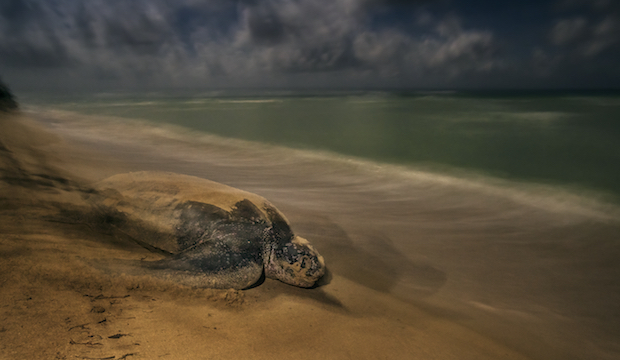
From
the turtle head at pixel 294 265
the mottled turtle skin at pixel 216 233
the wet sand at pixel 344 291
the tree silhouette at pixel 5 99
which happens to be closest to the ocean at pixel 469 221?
the wet sand at pixel 344 291

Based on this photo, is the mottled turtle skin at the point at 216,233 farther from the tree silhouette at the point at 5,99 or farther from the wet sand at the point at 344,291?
the tree silhouette at the point at 5,99

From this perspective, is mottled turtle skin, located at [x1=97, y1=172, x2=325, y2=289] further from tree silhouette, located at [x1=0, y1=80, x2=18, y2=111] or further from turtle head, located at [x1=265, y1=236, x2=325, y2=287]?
tree silhouette, located at [x1=0, y1=80, x2=18, y2=111]

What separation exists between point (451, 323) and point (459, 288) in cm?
64

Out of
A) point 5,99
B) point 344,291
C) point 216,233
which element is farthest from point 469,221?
point 5,99

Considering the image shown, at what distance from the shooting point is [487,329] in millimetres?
2445

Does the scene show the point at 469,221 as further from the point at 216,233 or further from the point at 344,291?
the point at 216,233

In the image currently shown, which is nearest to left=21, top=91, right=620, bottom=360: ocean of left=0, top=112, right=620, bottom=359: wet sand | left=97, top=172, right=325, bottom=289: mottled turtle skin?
left=0, top=112, right=620, bottom=359: wet sand

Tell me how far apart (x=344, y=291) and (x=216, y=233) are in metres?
1.17

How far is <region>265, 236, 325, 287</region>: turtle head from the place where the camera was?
2.68m

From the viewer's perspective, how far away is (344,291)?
2.74 metres

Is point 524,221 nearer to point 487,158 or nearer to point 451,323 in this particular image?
point 451,323

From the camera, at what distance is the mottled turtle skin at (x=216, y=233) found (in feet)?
8.35

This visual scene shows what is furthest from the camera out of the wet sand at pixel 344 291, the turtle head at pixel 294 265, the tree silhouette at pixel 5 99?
the tree silhouette at pixel 5 99

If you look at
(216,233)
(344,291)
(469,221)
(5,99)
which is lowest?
(344,291)
